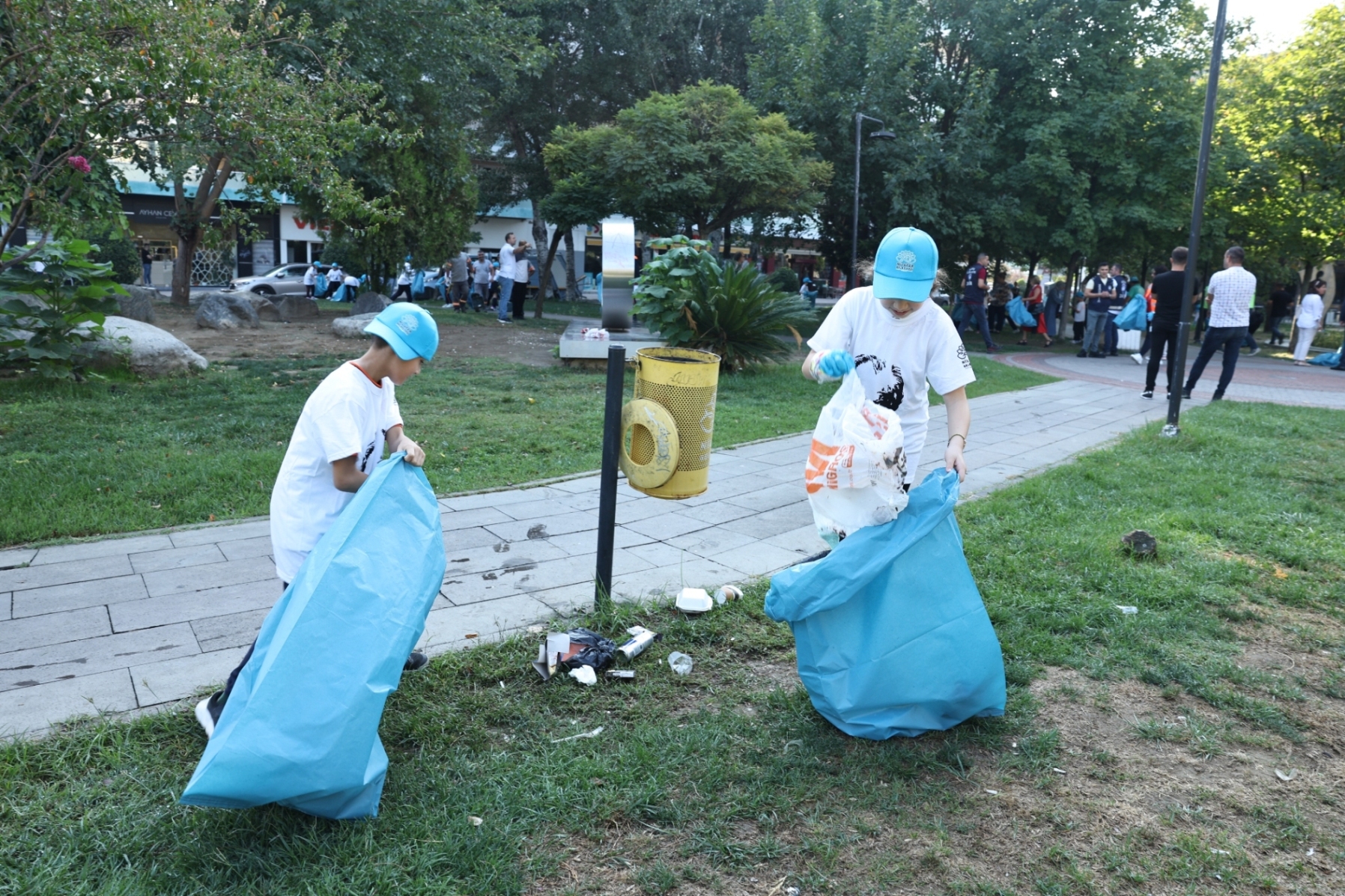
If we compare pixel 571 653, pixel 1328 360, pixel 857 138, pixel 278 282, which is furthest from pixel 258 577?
pixel 278 282

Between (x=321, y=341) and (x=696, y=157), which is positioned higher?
(x=696, y=157)

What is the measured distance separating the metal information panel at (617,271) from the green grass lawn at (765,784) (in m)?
10.2

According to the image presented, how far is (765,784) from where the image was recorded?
9.42 feet

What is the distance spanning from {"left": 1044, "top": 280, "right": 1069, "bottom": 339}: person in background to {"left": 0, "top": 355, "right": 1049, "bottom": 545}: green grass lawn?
14.1 meters

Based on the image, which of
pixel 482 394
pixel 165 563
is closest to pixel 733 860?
pixel 165 563

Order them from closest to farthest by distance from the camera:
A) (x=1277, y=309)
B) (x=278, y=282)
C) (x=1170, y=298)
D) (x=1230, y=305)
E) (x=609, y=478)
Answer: (x=609, y=478)
(x=1230, y=305)
(x=1170, y=298)
(x=1277, y=309)
(x=278, y=282)

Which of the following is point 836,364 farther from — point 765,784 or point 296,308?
point 296,308

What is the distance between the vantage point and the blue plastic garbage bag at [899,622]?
2.94 meters

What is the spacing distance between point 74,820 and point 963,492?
5574 millimetres

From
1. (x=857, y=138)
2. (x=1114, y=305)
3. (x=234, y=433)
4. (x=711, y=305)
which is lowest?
(x=234, y=433)

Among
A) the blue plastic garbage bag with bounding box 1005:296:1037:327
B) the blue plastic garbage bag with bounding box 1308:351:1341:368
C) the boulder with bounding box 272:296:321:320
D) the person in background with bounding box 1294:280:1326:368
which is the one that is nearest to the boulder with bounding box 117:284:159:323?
the boulder with bounding box 272:296:321:320

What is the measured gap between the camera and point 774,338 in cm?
1201

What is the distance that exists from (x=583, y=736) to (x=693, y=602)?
1176mm

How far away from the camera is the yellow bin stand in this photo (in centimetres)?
400
